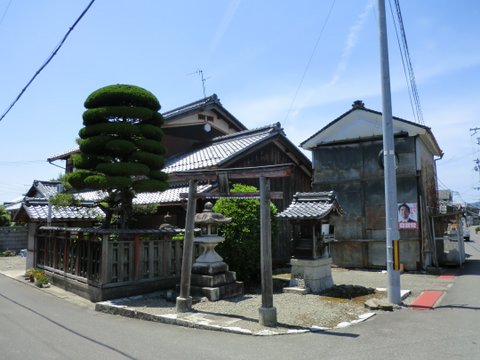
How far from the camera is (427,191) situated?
62.3 ft

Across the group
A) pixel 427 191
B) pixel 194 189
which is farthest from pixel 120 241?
pixel 427 191

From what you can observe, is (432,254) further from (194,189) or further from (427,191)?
(194,189)

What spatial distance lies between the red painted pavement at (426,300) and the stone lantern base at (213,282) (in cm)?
493

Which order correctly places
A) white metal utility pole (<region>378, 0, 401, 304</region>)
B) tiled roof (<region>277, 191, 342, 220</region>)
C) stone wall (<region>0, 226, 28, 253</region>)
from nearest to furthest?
1. white metal utility pole (<region>378, 0, 401, 304</region>)
2. tiled roof (<region>277, 191, 342, 220</region>)
3. stone wall (<region>0, 226, 28, 253</region>)

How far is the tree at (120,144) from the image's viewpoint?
10945 millimetres

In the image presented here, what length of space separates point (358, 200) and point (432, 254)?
4077 mm

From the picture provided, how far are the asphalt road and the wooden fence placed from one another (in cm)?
150

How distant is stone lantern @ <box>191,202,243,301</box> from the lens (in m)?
10.8

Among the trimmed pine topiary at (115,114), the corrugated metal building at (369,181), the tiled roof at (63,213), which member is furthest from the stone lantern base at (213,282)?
the corrugated metal building at (369,181)

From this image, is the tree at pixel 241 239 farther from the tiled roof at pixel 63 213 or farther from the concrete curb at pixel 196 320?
the tiled roof at pixel 63 213

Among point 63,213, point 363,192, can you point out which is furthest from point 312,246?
point 63,213

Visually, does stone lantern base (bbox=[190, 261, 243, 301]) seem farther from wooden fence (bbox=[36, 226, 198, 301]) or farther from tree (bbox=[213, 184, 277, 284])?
wooden fence (bbox=[36, 226, 198, 301])

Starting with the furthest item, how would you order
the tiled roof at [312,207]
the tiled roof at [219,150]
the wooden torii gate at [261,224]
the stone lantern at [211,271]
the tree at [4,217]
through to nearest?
1. the tree at [4,217]
2. the tiled roof at [219,150]
3. the tiled roof at [312,207]
4. the stone lantern at [211,271]
5. the wooden torii gate at [261,224]

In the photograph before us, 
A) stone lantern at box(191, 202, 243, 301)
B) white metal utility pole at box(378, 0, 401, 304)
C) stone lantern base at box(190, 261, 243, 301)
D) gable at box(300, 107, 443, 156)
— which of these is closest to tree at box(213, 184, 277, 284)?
stone lantern at box(191, 202, 243, 301)
